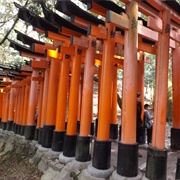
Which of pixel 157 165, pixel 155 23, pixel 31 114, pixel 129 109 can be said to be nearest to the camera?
pixel 157 165

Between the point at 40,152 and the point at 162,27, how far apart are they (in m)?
5.12

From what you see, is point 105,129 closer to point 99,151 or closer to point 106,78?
point 99,151

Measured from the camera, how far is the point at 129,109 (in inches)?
165

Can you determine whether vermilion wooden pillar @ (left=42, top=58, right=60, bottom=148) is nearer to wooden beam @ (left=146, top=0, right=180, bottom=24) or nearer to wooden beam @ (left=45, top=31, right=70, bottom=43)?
wooden beam @ (left=45, top=31, right=70, bottom=43)

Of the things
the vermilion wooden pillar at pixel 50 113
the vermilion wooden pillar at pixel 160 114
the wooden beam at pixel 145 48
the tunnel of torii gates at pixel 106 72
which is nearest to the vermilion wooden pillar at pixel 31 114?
the tunnel of torii gates at pixel 106 72

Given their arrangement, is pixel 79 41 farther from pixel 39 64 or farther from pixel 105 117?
pixel 39 64

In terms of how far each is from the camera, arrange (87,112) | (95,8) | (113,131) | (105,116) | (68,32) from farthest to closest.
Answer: (113,131), (68,32), (87,112), (105,116), (95,8)

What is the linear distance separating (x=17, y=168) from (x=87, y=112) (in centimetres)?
370

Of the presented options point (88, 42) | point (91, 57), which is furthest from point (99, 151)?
point (88, 42)

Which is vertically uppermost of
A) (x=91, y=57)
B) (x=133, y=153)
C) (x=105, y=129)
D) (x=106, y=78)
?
(x=91, y=57)

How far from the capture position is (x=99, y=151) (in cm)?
464

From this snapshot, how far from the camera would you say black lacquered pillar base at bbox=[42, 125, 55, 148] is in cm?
680

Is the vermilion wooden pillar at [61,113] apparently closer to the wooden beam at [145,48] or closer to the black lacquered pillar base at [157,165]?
the wooden beam at [145,48]

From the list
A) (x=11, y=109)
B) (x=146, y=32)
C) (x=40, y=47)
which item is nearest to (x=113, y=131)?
(x=40, y=47)
